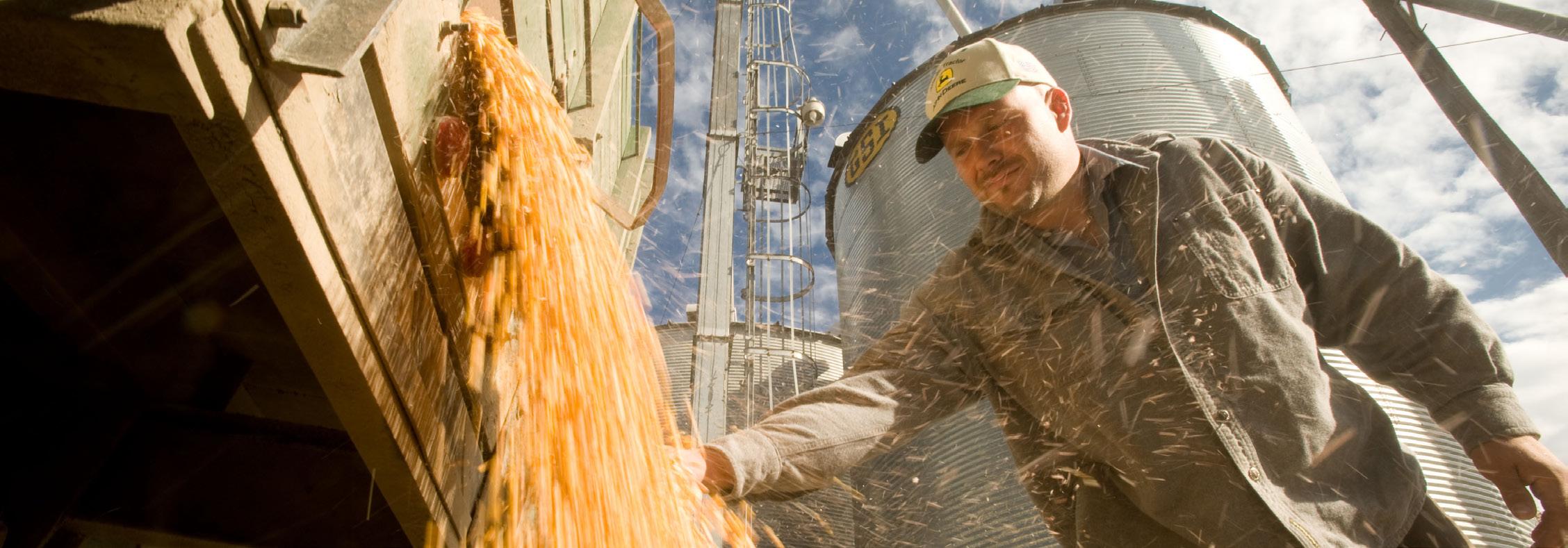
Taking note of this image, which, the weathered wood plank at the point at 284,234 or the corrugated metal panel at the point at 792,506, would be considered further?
the corrugated metal panel at the point at 792,506

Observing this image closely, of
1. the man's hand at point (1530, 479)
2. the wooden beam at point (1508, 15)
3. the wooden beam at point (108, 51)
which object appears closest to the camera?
the wooden beam at point (108, 51)

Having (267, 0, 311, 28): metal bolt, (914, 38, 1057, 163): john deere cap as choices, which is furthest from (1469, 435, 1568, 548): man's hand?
(267, 0, 311, 28): metal bolt

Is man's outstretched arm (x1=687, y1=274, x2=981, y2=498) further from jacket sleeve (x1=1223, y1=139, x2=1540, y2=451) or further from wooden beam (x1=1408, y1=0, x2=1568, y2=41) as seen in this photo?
wooden beam (x1=1408, y1=0, x2=1568, y2=41)

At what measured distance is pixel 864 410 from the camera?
195 cm

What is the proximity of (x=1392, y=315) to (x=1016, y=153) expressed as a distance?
0.88m

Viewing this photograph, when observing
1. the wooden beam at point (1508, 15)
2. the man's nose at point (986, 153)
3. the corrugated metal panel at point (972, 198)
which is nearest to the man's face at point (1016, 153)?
the man's nose at point (986, 153)

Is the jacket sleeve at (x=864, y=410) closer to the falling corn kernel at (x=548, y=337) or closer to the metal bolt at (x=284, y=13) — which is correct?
the falling corn kernel at (x=548, y=337)

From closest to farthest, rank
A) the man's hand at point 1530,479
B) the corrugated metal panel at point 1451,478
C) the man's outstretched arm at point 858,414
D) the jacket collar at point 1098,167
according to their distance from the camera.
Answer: the man's hand at point 1530,479, the man's outstretched arm at point 858,414, the jacket collar at point 1098,167, the corrugated metal panel at point 1451,478

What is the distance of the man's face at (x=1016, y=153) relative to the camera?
2.04 metres

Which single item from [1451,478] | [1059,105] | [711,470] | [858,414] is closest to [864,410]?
[858,414]

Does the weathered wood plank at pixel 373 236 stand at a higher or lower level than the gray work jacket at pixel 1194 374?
higher

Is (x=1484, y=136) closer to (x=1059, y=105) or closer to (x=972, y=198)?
(x=972, y=198)

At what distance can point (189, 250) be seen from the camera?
148cm

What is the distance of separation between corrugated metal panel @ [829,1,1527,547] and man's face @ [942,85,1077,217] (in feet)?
10.2
